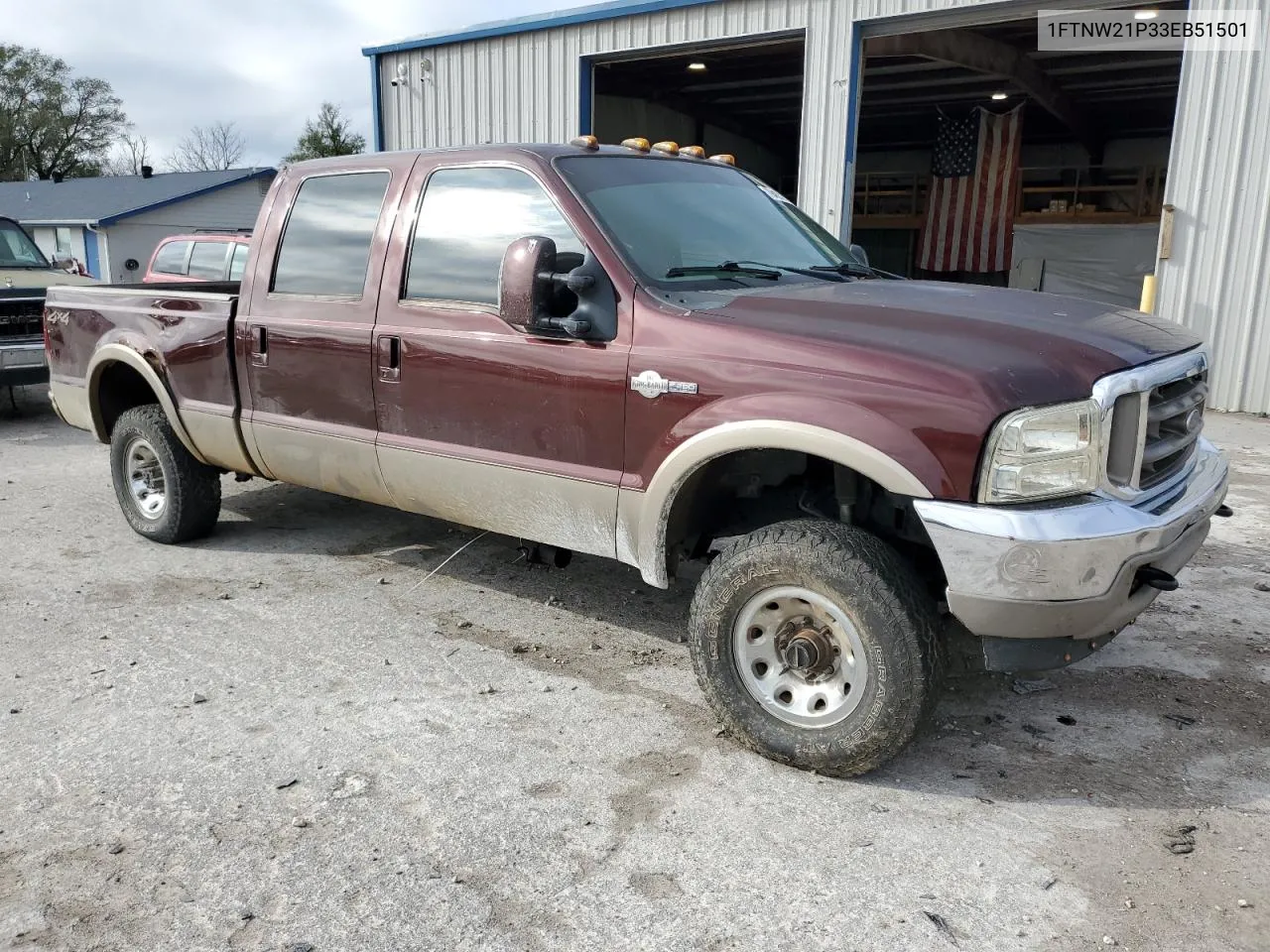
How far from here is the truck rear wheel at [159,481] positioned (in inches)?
215

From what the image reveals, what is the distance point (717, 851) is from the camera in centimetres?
279

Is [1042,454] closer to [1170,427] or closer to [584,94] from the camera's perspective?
[1170,427]

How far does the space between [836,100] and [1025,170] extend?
1081cm

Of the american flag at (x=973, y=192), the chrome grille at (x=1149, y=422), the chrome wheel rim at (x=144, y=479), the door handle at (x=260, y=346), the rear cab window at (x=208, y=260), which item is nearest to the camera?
the chrome grille at (x=1149, y=422)

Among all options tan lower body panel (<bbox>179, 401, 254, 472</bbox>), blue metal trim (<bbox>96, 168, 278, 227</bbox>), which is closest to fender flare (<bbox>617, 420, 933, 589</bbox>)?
tan lower body panel (<bbox>179, 401, 254, 472</bbox>)

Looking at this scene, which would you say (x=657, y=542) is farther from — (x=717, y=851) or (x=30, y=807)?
(x=30, y=807)

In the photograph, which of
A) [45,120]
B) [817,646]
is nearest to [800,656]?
[817,646]

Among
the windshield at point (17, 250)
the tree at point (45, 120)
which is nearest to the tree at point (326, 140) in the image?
the tree at point (45, 120)

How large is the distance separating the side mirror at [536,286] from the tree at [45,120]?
6082 cm

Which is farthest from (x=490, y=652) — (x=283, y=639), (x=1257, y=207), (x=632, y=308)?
(x=1257, y=207)

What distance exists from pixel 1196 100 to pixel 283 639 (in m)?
10.1

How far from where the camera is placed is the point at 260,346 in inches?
187

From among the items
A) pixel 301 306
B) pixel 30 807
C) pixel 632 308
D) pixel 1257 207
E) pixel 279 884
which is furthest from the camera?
pixel 1257 207

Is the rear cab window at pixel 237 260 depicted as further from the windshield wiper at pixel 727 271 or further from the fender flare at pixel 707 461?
the fender flare at pixel 707 461
